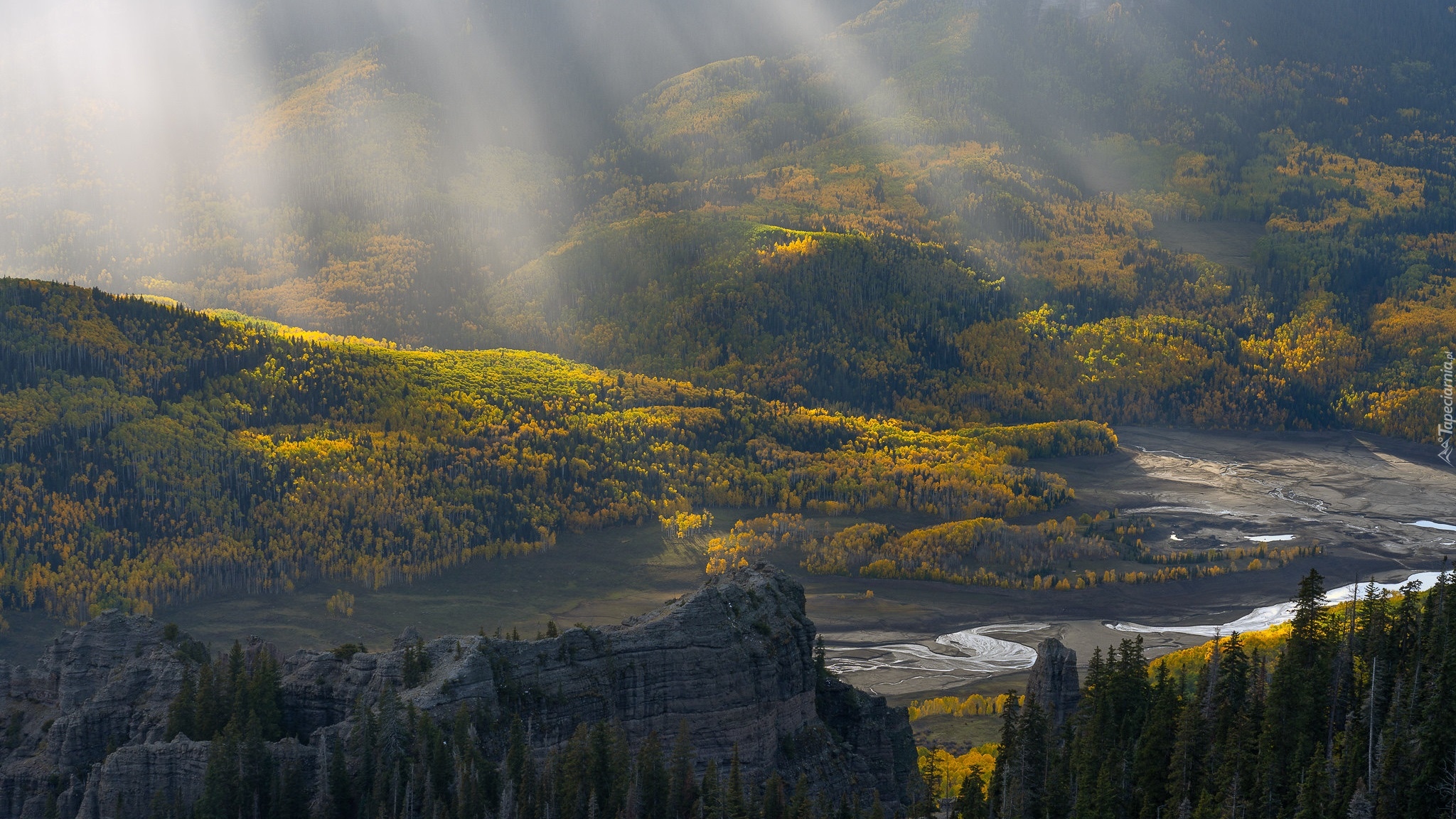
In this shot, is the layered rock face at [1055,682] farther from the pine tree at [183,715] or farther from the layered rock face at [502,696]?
the pine tree at [183,715]

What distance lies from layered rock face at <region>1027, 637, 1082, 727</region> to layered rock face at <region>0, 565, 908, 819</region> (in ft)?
58.0

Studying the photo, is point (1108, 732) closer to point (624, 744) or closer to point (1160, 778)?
point (1160, 778)

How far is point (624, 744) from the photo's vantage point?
101 metres

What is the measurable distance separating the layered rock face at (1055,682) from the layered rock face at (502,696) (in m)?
17.7

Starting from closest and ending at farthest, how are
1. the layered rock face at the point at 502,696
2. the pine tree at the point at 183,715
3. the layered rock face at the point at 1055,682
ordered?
the layered rock face at the point at 502,696, the pine tree at the point at 183,715, the layered rock face at the point at 1055,682

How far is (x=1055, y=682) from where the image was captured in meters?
125

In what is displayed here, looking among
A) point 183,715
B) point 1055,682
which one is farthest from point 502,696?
point 1055,682

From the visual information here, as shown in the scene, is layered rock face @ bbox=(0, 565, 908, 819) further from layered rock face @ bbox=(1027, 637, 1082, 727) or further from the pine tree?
layered rock face @ bbox=(1027, 637, 1082, 727)

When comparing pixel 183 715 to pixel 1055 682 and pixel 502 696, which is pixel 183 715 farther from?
pixel 1055 682

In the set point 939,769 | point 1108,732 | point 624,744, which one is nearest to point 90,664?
point 624,744

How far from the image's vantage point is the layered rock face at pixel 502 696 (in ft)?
329

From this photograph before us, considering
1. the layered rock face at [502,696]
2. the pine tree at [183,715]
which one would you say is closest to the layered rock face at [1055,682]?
the layered rock face at [502,696]

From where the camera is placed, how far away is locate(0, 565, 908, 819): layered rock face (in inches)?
3947

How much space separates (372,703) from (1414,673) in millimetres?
54251
